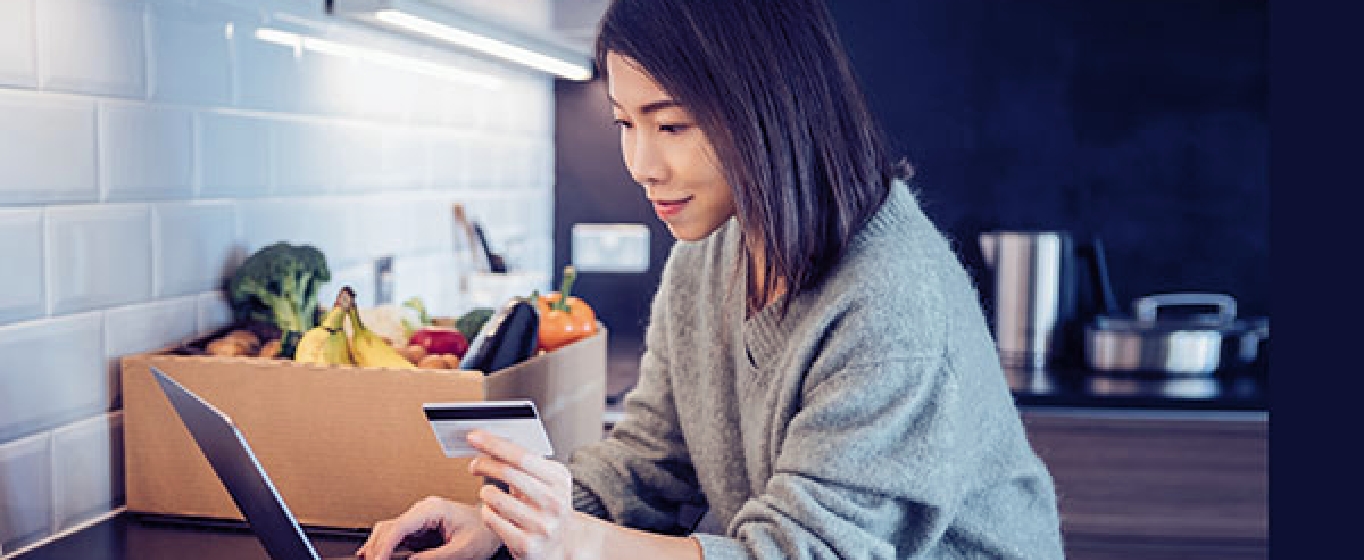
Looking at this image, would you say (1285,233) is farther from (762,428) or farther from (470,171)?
(470,171)

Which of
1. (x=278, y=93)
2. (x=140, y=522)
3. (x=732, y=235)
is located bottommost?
(x=140, y=522)

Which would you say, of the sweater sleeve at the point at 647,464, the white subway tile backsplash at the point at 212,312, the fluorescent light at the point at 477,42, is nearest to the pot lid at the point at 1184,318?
the fluorescent light at the point at 477,42

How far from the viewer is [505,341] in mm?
1514

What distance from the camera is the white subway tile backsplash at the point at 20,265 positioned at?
1298 millimetres

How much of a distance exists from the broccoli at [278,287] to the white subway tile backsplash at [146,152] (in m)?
0.12

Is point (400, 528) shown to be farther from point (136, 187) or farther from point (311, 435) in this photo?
point (136, 187)

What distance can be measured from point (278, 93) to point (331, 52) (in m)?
0.18

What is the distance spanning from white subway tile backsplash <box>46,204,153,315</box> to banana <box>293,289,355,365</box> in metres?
0.19

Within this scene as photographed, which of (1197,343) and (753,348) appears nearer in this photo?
(753,348)

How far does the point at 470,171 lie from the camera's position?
2557 mm

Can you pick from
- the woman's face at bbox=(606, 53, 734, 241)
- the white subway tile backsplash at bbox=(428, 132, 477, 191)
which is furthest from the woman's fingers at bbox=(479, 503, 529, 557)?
the white subway tile backsplash at bbox=(428, 132, 477, 191)

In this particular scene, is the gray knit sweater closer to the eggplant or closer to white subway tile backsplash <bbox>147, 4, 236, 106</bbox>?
the eggplant

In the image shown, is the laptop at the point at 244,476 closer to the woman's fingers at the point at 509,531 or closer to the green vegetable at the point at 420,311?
the woman's fingers at the point at 509,531

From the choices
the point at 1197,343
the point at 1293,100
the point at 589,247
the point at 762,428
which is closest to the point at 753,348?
the point at 762,428
